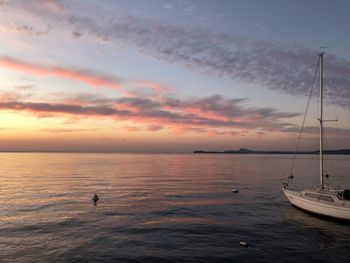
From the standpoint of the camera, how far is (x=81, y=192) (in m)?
56.4

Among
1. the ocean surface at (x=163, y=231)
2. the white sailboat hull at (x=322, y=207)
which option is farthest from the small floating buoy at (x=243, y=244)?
the white sailboat hull at (x=322, y=207)

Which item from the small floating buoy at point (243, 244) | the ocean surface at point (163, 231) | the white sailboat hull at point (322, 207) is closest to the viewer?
the ocean surface at point (163, 231)

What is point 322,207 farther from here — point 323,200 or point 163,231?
point 163,231

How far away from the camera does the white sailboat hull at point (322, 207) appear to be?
33.3 m

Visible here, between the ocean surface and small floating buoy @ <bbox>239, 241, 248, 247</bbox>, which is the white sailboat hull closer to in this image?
the ocean surface

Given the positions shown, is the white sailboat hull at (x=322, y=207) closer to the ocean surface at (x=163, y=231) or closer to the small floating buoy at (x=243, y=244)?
the ocean surface at (x=163, y=231)

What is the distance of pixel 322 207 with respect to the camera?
118 ft

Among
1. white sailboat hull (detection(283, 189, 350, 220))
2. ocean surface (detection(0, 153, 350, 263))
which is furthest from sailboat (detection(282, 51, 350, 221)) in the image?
ocean surface (detection(0, 153, 350, 263))

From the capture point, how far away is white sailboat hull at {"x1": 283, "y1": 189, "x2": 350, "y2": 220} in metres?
33.3

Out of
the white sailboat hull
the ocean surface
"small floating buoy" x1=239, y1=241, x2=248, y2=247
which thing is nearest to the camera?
the ocean surface

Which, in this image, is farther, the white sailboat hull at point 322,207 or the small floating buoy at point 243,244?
the white sailboat hull at point 322,207

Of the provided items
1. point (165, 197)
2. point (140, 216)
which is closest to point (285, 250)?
point (140, 216)

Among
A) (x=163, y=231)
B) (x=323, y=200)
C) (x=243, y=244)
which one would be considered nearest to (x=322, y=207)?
(x=323, y=200)

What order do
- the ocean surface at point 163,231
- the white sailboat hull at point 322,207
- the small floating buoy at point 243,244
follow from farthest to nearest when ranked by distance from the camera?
the white sailboat hull at point 322,207 < the small floating buoy at point 243,244 < the ocean surface at point 163,231
